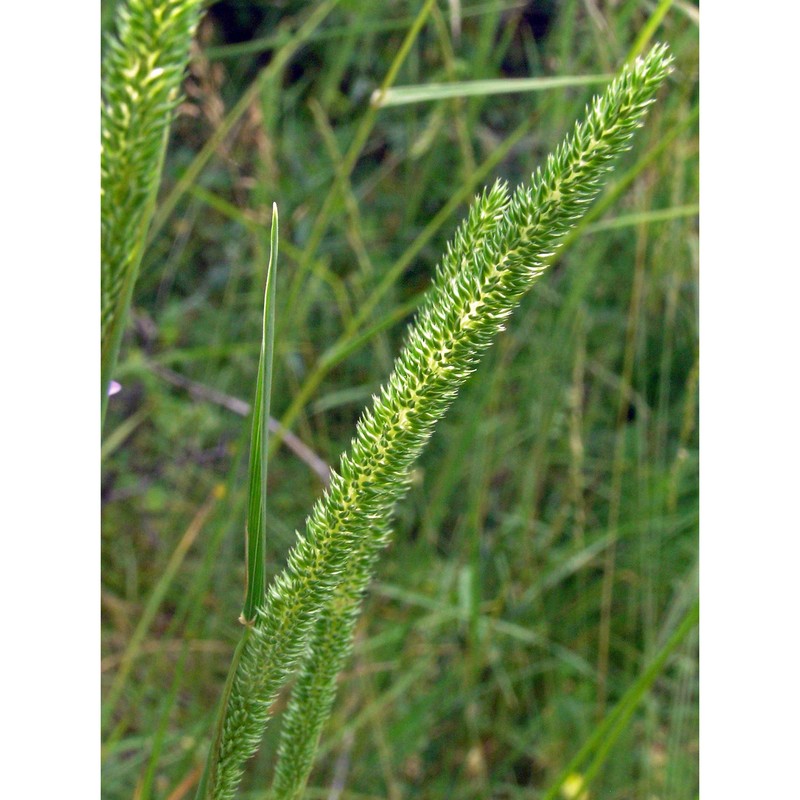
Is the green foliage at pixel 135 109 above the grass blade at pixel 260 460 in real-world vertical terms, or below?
above

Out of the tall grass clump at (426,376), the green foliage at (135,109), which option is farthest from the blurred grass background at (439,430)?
the green foliage at (135,109)

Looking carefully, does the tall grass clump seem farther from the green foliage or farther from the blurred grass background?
the blurred grass background

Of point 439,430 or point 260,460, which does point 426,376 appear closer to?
point 260,460

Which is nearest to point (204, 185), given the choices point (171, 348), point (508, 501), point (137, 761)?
point (171, 348)

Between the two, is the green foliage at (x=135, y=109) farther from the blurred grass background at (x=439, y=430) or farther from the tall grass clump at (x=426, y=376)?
the blurred grass background at (x=439, y=430)

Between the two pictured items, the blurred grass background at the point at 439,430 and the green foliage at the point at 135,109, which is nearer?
the green foliage at the point at 135,109
